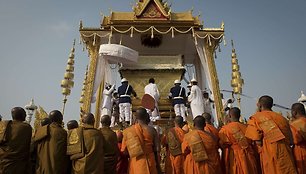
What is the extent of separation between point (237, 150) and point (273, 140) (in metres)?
0.88

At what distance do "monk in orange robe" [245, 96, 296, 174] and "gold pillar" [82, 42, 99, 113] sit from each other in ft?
27.6

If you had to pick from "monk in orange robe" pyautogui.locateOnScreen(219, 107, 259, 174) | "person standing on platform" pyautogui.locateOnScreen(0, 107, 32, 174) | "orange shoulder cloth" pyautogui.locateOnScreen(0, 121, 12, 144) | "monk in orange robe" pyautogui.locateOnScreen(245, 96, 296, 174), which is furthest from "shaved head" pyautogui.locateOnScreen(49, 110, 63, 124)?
"monk in orange robe" pyautogui.locateOnScreen(245, 96, 296, 174)

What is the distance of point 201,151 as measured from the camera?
14.6 ft

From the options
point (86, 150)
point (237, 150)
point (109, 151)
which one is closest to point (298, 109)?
point (237, 150)

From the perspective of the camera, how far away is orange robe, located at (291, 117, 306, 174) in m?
4.06

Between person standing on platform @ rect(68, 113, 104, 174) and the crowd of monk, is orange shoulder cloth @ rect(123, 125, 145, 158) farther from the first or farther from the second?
person standing on platform @ rect(68, 113, 104, 174)

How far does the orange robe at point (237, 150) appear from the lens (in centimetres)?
461

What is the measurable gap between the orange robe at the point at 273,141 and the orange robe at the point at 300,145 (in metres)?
0.26

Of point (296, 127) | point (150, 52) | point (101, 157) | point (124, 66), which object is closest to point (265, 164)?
point (296, 127)

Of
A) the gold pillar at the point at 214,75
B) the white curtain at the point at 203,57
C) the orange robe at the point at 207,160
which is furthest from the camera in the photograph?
the white curtain at the point at 203,57

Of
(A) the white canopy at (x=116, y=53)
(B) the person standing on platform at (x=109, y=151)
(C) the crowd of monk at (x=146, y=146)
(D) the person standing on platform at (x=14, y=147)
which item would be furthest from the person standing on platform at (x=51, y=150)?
(A) the white canopy at (x=116, y=53)

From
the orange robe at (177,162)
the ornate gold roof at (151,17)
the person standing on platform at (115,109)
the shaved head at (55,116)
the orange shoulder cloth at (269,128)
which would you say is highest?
the ornate gold roof at (151,17)

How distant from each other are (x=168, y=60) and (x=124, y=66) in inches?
106

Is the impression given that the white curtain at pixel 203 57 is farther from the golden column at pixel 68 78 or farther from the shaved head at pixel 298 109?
the shaved head at pixel 298 109
